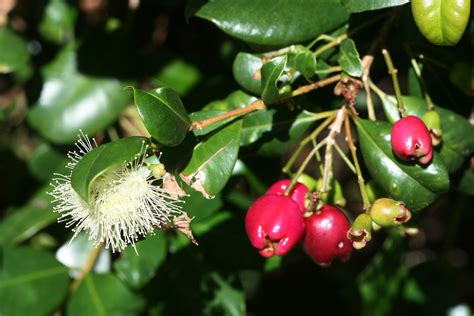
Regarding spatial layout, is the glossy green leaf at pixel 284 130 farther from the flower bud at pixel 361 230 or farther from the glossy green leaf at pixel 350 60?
the flower bud at pixel 361 230

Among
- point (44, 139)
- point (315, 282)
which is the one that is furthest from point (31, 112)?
point (315, 282)

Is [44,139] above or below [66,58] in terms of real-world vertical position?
below

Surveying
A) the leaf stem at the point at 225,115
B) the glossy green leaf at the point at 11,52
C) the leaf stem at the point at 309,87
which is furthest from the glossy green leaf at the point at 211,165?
the glossy green leaf at the point at 11,52

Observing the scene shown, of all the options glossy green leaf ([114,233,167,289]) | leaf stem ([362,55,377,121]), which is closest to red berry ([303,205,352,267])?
leaf stem ([362,55,377,121])

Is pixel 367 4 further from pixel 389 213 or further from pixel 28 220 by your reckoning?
pixel 28 220

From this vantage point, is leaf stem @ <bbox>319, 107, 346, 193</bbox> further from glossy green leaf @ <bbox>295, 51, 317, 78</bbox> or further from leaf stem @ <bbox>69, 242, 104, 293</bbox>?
leaf stem @ <bbox>69, 242, 104, 293</bbox>

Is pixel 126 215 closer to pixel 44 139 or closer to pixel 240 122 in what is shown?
pixel 240 122
